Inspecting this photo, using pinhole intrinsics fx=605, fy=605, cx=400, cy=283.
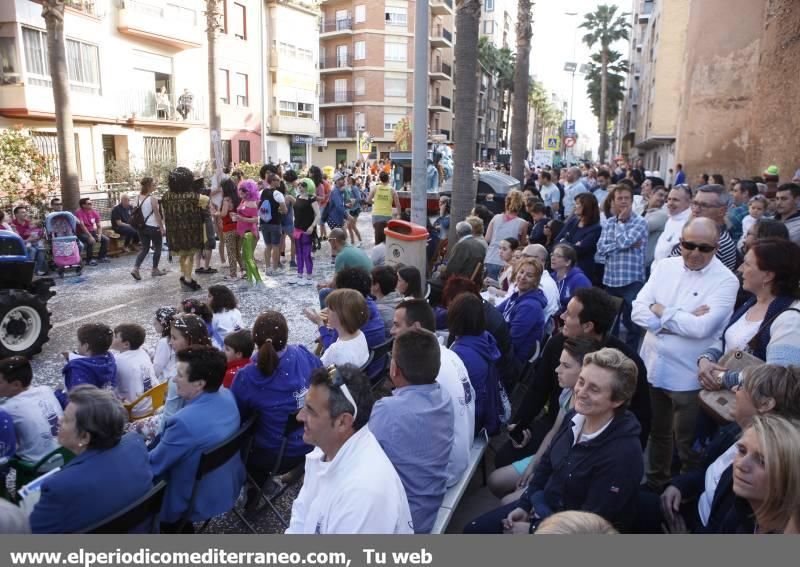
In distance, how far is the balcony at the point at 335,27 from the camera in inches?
2057

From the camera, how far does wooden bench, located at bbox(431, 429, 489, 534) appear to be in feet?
10.7

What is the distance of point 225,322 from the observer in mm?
5449

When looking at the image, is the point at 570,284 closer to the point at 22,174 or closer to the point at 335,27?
the point at 22,174

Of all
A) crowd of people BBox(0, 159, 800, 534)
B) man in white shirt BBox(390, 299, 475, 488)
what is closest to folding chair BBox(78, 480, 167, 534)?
crowd of people BBox(0, 159, 800, 534)

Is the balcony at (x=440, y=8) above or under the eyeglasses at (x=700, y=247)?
above

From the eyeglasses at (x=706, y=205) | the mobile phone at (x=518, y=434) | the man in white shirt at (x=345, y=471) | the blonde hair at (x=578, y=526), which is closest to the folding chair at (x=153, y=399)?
the man in white shirt at (x=345, y=471)

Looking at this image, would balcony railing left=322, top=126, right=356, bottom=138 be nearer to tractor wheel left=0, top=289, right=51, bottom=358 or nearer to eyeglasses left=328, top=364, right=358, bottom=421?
tractor wheel left=0, top=289, right=51, bottom=358

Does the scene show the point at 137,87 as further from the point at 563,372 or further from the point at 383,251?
the point at 563,372

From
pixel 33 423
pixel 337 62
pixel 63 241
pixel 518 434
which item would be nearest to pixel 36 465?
pixel 33 423

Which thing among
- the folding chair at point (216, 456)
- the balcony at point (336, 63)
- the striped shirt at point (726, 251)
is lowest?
the folding chair at point (216, 456)

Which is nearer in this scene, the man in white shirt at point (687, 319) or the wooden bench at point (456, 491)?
the wooden bench at point (456, 491)

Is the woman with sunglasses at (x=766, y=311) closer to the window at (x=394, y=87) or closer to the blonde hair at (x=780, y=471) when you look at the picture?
the blonde hair at (x=780, y=471)

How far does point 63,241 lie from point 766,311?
11515 mm

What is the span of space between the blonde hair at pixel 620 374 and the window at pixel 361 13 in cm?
5393
